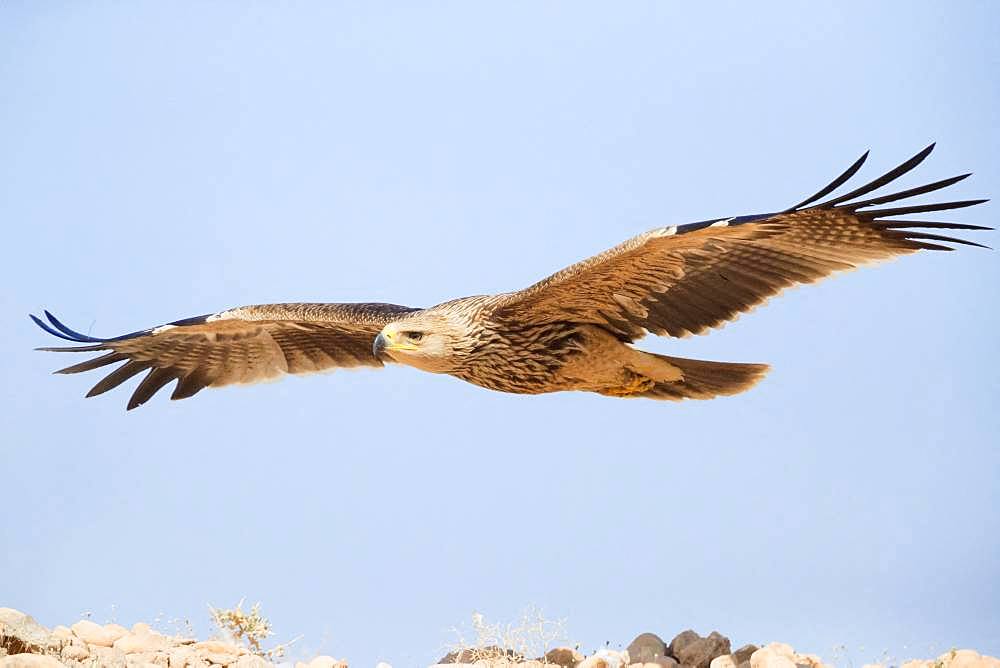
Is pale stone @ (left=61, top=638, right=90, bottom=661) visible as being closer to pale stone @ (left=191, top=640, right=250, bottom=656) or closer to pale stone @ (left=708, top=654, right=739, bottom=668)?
pale stone @ (left=191, top=640, right=250, bottom=656)

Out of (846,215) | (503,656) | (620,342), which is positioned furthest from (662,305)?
(503,656)

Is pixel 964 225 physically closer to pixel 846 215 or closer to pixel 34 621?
pixel 846 215

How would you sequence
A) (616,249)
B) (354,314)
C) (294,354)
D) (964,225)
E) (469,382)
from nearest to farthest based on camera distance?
1. (964,225)
2. (616,249)
3. (469,382)
4. (354,314)
5. (294,354)

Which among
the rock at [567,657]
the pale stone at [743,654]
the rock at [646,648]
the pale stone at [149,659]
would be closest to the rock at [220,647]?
the pale stone at [149,659]

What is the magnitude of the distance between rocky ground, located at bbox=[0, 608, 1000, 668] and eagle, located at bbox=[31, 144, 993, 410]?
153cm

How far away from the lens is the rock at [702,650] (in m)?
6.40

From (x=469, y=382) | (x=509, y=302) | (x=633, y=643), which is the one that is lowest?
(x=633, y=643)

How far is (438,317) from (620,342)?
3.64ft

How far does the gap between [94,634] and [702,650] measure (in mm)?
3478

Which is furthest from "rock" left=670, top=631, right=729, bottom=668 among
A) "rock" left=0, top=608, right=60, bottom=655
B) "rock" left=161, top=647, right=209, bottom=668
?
"rock" left=0, top=608, right=60, bottom=655

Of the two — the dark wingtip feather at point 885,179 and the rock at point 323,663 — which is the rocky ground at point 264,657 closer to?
the rock at point 323,663

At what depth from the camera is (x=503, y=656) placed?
20.1 feet

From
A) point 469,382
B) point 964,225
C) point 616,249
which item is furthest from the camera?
point 469,382

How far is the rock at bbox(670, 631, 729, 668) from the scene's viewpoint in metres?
6.40
